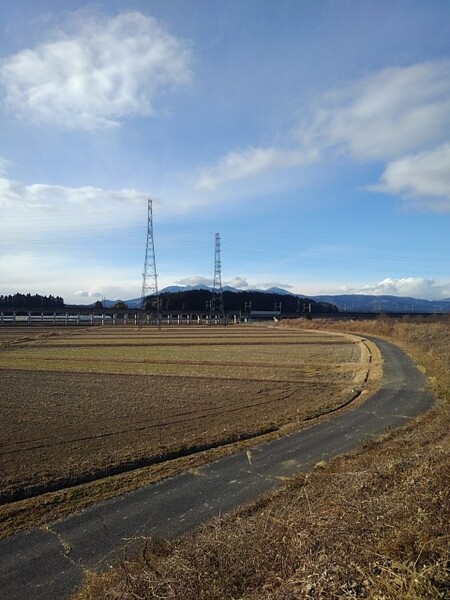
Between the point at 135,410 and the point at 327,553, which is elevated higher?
the point at 327,553

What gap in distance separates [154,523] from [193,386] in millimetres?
15692

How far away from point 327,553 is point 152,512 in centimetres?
493

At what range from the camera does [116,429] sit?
48.8 feet

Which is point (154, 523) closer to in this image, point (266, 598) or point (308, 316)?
point (266, 598)

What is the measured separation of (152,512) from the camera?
8.77 m

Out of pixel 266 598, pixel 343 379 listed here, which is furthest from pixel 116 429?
pixel 343 379

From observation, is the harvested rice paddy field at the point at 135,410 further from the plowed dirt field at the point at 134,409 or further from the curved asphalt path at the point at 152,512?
the curved asphalt path at the point at 152,512

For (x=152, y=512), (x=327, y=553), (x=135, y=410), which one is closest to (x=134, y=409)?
(x=135, y=410)

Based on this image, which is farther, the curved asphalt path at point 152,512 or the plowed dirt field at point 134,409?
the plowed dirt field at point 134,409

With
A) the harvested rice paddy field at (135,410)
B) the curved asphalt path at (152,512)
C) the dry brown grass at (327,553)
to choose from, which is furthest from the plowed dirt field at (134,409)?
the dry brown grass at (327,553)

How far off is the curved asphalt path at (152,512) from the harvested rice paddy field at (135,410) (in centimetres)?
137

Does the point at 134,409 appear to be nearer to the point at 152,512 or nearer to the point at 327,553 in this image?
the point at 152,512

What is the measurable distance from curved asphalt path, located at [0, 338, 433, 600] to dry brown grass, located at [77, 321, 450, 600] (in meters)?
0.79

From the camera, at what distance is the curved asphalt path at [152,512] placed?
22.1ft
